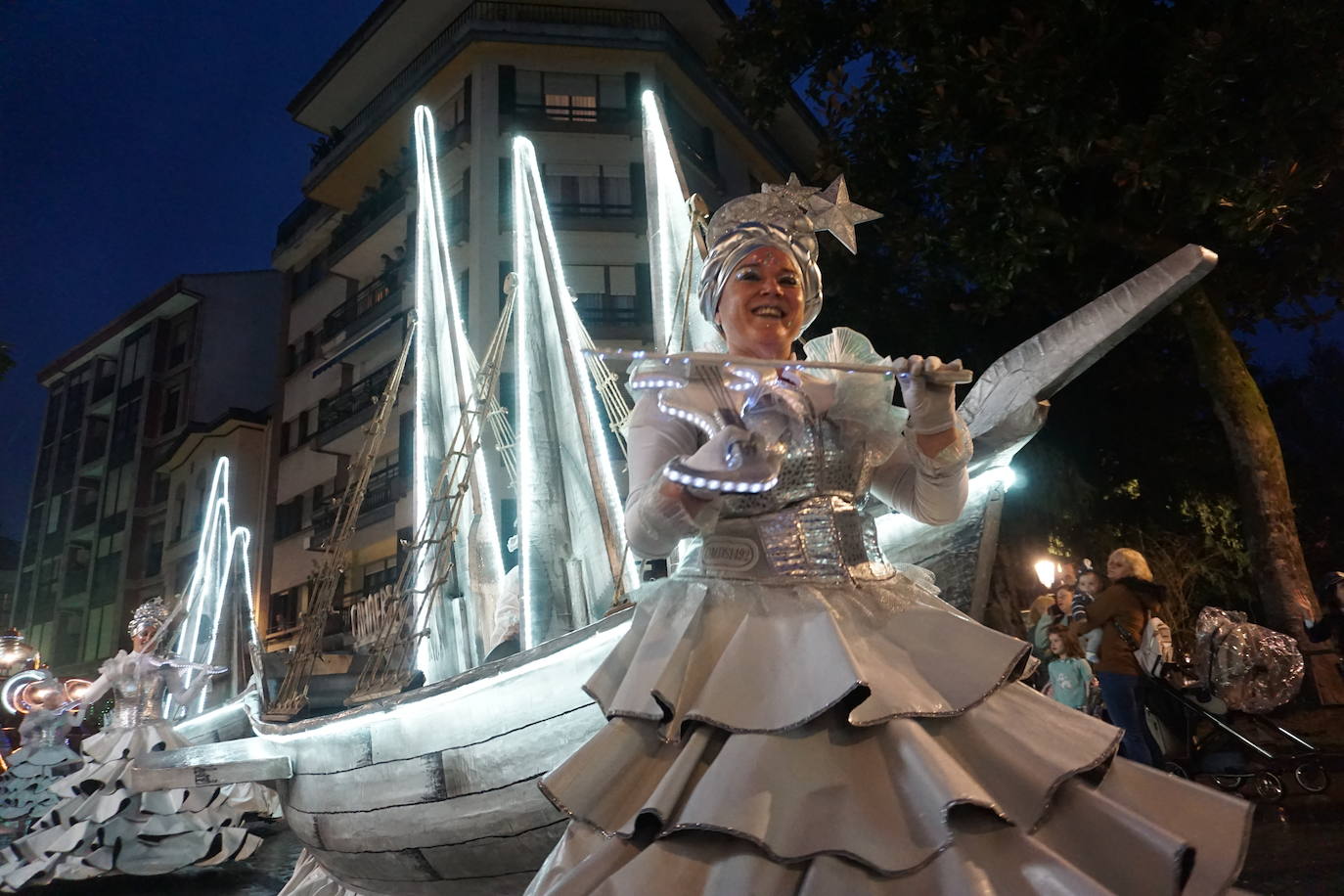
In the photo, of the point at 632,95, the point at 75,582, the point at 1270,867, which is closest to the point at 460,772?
the point at 1270,867

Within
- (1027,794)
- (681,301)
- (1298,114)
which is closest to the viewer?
(1027,794)

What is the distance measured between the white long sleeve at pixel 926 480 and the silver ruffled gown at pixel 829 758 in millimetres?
239

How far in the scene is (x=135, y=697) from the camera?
23.5ft

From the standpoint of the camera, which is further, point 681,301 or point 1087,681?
point 1087,681

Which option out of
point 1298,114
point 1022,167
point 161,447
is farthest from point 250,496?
point 1298,114

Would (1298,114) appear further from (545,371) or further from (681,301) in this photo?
(545,371)

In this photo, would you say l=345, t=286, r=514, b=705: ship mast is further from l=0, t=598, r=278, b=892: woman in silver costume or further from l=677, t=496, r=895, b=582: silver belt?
l=677, t=496, r=895, b=582: silver belt

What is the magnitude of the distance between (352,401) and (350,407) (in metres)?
0.16

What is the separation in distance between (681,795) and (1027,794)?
1.68 ft

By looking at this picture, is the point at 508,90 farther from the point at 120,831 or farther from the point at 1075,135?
the point at 120,831

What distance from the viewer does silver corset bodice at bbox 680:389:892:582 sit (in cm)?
162

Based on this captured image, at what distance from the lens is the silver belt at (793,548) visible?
1.61 metres

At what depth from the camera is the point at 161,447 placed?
26734 mm

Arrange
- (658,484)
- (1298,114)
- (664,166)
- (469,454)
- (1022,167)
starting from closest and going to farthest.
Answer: (658,484) → (664,166) → (469,454) → (1298,114) → (1022,167)
